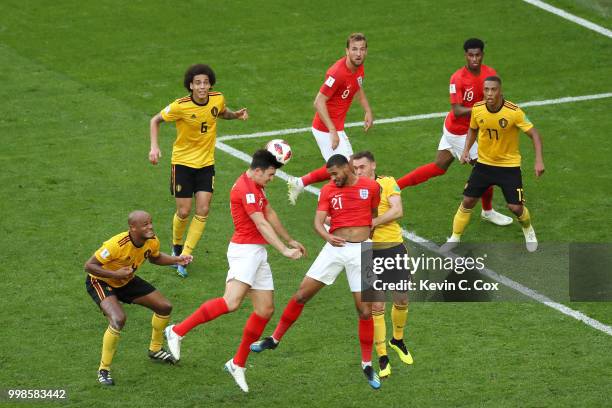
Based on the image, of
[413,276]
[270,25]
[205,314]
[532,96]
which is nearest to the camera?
[205,314]

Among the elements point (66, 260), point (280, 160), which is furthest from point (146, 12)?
point (280, 160)

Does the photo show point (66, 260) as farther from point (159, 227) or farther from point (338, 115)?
point (338, 115)

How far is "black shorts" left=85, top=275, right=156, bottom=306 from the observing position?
12750 mm

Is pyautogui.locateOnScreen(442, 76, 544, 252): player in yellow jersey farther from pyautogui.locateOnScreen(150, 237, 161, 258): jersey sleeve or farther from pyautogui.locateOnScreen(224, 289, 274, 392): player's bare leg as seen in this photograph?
pyautogui.locateOnScreen(150, 237, 161, 258): jersey sleeve

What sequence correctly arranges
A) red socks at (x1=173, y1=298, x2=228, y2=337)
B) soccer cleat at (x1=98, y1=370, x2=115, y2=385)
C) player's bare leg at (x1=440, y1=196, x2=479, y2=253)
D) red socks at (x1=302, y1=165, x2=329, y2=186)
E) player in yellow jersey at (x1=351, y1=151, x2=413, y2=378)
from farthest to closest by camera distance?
red socks at (x1=302, y1=165, x2=329, y2=186), player's bare leg at (x1=440, y1=196, x2=479, y2=253), player in yellow jersey at (x1=351, y1=151, x2=413, y2=378), red socks at (x1=173, y1=298, x2=228, y2=337), soccer cleat at (x1=98, y1=370, x2=115, y2=385)

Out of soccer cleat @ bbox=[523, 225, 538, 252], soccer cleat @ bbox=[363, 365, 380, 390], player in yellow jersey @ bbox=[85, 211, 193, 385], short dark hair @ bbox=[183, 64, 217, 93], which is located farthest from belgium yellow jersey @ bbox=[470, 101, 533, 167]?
player in yellow jersey @ bbox=[85, 211, 193, 385]

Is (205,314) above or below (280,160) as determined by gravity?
below

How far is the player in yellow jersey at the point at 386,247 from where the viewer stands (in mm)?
13039

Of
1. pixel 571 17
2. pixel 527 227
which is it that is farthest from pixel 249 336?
pixel 571 17

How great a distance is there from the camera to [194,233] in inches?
618

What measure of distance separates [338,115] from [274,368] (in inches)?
204

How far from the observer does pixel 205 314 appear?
41.9ft

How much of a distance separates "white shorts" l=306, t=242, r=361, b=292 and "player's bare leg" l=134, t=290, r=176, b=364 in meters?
1.72

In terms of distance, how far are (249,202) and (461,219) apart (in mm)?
4509
